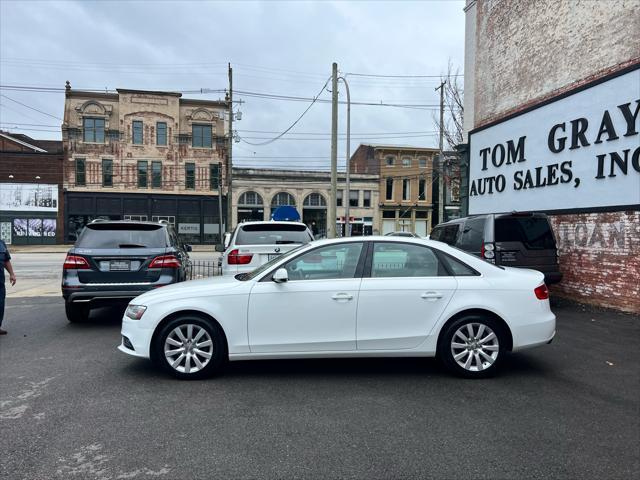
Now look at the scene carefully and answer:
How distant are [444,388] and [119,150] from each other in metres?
39.6

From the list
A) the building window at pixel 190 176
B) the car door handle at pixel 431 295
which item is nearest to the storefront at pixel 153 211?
the building window at pixel 190 176

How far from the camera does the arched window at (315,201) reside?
43.9 m

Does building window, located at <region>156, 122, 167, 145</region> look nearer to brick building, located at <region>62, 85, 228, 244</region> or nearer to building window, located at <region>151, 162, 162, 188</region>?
brick building, located at <region>62, 85, 228, 244</region>

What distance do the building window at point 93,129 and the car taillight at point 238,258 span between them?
35.6 m

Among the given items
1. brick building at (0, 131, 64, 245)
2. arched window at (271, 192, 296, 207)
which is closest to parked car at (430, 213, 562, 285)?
arched window at (271, 192, 296, 207)

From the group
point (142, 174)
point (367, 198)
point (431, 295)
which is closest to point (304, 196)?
point (367, 198)

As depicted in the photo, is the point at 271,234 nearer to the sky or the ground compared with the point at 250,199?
nearer to the ground

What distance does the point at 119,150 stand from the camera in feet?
127

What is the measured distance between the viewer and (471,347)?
16.1ft

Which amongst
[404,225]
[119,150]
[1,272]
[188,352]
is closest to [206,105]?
[119,150]

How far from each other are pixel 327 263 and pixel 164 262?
133 inches

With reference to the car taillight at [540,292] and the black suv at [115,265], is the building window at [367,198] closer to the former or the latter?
the black suv at [115,265]

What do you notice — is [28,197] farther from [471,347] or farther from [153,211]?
[471,347]

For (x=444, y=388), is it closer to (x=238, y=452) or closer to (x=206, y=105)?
(x=238, y=452)
